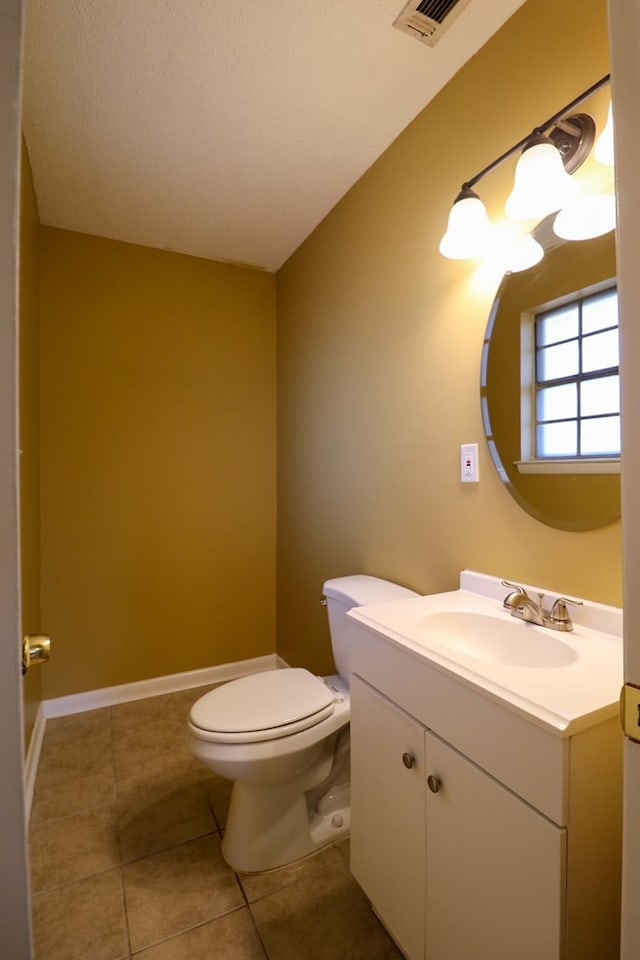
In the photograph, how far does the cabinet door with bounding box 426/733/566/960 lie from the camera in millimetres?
676

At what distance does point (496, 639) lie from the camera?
112cm

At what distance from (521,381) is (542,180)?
0.47 meters

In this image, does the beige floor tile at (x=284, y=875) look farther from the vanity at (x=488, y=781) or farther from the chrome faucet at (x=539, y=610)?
the chrome faucet at (x=539, y=610)

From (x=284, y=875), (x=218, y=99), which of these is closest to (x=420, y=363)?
(x=218, y=99)

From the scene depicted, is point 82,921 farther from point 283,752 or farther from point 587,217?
point 587,217

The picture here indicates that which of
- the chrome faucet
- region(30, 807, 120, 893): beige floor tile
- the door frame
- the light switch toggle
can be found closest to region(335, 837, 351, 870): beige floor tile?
region(30, 807, 120, 893): beige floor tile

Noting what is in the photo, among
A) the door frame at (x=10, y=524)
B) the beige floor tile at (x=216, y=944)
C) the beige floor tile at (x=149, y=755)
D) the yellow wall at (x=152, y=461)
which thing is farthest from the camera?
the yellow wall at (x=152, y=461)

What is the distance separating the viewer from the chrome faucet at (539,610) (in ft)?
3.40

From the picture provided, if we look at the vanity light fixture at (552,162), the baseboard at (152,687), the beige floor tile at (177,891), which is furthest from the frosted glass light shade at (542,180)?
the baseboard at (152,687)

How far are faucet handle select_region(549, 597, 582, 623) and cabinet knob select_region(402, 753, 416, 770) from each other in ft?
1.48

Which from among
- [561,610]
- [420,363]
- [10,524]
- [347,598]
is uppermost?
[420,363]

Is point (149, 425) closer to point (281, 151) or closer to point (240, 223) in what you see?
point (240, 223)

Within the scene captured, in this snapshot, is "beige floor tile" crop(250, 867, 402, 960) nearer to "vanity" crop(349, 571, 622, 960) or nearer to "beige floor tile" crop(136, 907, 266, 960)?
"beige floor tile" crop(136, 907, 266, 960)

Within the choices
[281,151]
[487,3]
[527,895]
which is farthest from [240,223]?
[527,895]
